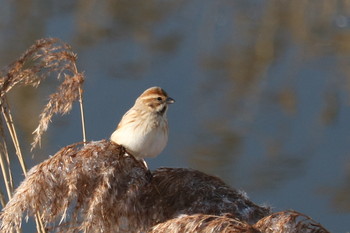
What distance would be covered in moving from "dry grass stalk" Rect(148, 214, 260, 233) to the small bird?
4.04ft

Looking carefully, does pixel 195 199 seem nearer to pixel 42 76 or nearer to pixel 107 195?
pixel 107 195

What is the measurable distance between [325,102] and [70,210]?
4.68 m

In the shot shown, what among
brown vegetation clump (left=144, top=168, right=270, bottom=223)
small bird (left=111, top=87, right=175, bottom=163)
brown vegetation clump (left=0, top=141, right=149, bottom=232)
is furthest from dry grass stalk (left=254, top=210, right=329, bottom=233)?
small bird (left=111, top=87, right=175, bottom=163)

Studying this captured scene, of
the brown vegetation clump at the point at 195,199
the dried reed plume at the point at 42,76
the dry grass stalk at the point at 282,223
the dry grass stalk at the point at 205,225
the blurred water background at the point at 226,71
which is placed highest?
the blurred water background at the point at 226,71

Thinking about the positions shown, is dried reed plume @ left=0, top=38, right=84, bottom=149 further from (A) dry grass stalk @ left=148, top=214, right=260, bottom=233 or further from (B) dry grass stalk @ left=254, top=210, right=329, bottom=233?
(B) dry grass stalk @ left=254, top=210, right=329, bottom=233

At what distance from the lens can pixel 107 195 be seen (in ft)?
9.69

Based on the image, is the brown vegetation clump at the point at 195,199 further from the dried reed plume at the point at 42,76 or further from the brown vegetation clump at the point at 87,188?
the dried reed plume at the point at 42,76

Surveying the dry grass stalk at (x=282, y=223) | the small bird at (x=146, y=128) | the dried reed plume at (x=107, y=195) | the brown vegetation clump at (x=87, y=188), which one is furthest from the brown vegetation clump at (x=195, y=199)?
the small bird at (x=146, y=128)

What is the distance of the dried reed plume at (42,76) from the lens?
3.27 meters

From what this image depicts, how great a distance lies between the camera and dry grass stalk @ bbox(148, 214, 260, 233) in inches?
99.5

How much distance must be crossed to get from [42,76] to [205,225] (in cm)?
111

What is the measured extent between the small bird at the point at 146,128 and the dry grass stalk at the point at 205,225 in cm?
123

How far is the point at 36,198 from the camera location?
9.34 feet

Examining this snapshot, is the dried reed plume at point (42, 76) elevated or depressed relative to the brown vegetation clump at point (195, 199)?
elevated
